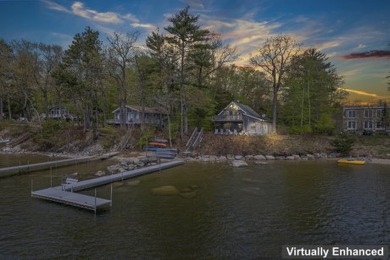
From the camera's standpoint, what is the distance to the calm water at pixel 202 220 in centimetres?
1337

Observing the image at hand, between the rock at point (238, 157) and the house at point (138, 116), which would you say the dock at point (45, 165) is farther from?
the house at point (138, 116)

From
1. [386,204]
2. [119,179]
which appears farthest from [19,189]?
[386,204]

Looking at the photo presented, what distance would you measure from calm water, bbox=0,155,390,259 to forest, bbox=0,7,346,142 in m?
22.7

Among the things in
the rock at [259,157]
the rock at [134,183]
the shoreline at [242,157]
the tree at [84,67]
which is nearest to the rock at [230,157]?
the shoreline at [242,157]

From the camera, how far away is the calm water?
1337 cm

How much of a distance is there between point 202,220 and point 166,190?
6.94 m

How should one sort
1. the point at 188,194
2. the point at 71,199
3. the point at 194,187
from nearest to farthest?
the point at 71,199 → the point at 188,194 → the point at 194,187

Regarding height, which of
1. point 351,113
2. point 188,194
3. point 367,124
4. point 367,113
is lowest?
point 188,194

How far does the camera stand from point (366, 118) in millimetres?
65562

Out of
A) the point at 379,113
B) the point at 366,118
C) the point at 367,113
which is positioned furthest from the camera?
the point at 366,118

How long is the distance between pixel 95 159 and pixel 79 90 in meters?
14.0

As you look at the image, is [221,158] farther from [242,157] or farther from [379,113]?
[379,113]

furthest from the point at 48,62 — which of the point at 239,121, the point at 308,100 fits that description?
the point at 308,100

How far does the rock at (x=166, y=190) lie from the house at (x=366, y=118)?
50202 millimetres
